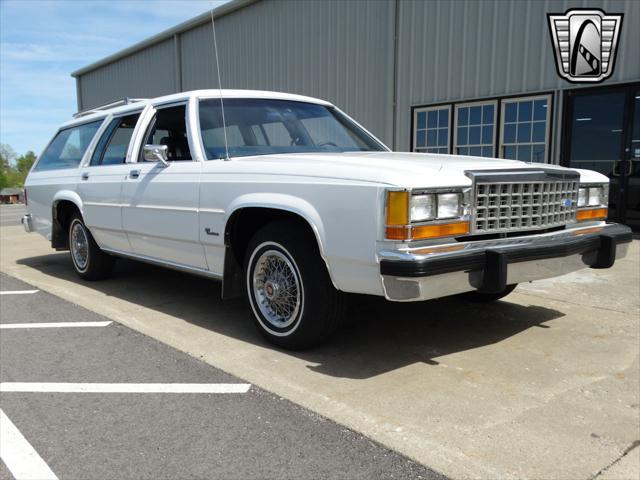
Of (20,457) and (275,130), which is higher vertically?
(275,130)

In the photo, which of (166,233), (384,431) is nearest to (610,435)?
(384,431)

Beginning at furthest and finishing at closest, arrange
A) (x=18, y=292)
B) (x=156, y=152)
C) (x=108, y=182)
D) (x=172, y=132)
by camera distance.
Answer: (x=18, y=292)
(x=108, y=182)
(x=172, y=132)
(x=156, y=152)

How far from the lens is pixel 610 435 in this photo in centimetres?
250

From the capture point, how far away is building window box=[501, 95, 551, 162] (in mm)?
9859

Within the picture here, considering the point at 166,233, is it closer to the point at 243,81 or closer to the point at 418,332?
the point at 418,332

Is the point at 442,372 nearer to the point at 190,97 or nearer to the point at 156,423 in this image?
the point at 156,423

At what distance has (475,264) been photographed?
2986 millimetres

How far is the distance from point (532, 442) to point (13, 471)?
85.5 inches

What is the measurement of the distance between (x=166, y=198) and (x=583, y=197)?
10.0 feet

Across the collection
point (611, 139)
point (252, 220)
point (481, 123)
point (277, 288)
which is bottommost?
point (277, 288)

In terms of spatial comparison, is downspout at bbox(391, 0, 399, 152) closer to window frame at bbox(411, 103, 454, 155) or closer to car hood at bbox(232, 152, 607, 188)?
window frame at bbox(411, 103, 454, 155)

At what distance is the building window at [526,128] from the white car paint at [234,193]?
20.5 ft

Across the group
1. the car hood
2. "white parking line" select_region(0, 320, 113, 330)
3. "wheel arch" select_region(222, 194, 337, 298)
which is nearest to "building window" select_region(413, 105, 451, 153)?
the car hood

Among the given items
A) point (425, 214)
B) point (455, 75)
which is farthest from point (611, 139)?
point (425, 214)
